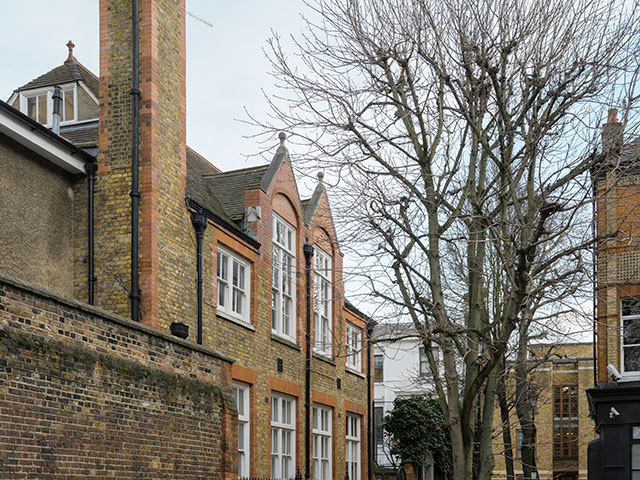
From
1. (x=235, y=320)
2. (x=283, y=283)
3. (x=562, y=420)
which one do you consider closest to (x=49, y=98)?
(x=235, y=320)

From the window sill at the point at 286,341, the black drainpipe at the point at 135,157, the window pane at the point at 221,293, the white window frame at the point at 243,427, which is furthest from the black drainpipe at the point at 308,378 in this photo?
the black drainpipe at the point at 135,157

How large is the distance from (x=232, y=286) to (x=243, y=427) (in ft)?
10.4

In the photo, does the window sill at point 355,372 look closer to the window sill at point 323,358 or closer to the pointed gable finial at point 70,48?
the window sill at point 323,358

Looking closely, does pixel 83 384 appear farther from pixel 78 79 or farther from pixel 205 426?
pixel 78 79

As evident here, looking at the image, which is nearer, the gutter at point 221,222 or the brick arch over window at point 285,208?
the gutter at point 221,222

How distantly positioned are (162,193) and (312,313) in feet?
28.0

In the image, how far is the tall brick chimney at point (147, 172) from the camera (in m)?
15.3

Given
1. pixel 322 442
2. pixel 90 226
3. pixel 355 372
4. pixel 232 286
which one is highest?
pixel 90 226

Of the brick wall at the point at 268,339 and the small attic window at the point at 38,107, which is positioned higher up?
the small attic window at the point at 38,107

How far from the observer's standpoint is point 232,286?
18766mm

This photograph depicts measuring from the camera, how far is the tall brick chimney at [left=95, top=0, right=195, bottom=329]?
15.3m

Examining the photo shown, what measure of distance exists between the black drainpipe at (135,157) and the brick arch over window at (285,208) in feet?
19.8

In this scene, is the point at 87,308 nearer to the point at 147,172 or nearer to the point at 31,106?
the point at 147,172

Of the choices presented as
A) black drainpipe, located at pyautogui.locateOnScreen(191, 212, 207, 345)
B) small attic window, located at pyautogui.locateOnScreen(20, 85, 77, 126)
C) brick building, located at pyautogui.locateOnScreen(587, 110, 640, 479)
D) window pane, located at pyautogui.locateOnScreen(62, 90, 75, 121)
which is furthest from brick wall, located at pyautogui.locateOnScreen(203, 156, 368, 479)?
brick building, located at pyautogui.locateOnScreen(587, 110, 640, 479)
